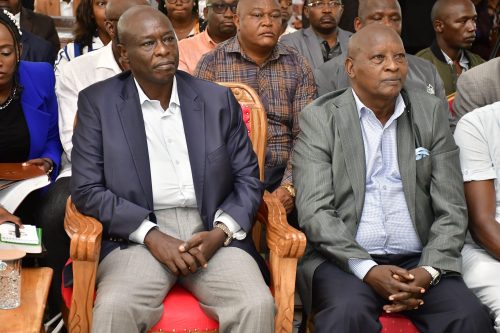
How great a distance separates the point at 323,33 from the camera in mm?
5945

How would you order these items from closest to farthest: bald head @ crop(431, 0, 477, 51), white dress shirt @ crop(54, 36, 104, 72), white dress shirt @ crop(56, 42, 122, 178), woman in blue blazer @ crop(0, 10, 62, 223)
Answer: woman in blue blazer @ crop(0, 10, 62, 223) → white dress shirt @ crop(56, 42, 122, 178) → white dress shirt @ crop(54, 36, 104, 72) → bald head @ crop(431, 0, 477, 51)

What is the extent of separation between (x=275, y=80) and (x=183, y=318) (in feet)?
5.78

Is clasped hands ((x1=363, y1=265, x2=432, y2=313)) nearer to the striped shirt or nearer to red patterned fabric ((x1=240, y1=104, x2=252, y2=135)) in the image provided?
red patterned fabric ((x1=240, y1=104, x2=252, y2=135))

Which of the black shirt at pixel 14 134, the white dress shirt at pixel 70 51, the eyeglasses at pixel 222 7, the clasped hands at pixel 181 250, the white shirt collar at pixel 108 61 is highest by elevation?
the eyeglasses at pixel 222 7

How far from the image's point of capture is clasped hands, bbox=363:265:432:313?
3555mm

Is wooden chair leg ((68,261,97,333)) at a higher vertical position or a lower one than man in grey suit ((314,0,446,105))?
lower

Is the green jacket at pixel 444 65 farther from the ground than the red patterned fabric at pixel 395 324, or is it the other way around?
the green jacket at pixel 444 65

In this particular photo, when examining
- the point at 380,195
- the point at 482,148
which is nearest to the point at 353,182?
the point at 380,195

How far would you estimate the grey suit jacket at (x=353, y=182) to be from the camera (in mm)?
3773

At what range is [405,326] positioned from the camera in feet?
11.7

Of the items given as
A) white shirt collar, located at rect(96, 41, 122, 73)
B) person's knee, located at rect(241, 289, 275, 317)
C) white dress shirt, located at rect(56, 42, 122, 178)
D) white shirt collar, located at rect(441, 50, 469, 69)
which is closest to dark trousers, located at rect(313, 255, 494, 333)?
person's knee, located at rect(241, 289, 275, 317)

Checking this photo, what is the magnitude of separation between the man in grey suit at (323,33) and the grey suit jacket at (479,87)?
1.53 metres

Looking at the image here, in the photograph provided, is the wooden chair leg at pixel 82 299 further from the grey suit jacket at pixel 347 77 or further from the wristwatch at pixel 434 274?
the grey suit jacket at pixel 347 77

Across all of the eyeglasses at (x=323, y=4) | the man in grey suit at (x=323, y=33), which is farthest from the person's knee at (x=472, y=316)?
the eyeglasses at (x=323, y=4)
